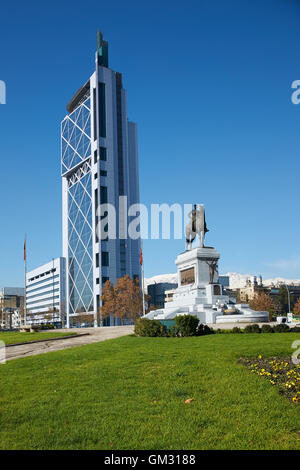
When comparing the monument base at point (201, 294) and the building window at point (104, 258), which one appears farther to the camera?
the building window at point (104, 258)

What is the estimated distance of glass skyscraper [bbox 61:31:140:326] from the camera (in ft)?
401

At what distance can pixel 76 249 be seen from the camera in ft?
449

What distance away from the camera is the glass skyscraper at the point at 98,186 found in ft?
401

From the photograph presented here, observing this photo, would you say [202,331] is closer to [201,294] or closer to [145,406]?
[145,406]

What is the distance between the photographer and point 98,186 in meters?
122

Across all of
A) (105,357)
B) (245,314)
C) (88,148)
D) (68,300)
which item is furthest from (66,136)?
(105,357)

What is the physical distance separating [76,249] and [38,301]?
5871 centimetres

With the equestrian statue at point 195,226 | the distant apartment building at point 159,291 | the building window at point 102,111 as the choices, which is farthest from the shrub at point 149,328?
the distant apartment building at point 159,291

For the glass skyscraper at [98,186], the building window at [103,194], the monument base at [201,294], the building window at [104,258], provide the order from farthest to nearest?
the building window at [103,194], the glass skyscraper at [98,186], the building window at [104,258], the monument base at [201,294]

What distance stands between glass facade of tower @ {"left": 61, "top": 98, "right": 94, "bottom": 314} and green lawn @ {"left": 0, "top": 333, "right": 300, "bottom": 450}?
11146 centimetres

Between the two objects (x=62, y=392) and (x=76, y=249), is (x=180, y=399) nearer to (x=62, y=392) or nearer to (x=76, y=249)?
(x=62, y=392)

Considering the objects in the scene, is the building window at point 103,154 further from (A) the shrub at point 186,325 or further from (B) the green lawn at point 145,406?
(B) the green lawn at point 145,406

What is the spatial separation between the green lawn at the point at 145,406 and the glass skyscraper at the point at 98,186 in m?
104

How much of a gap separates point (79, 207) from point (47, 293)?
54.3m
